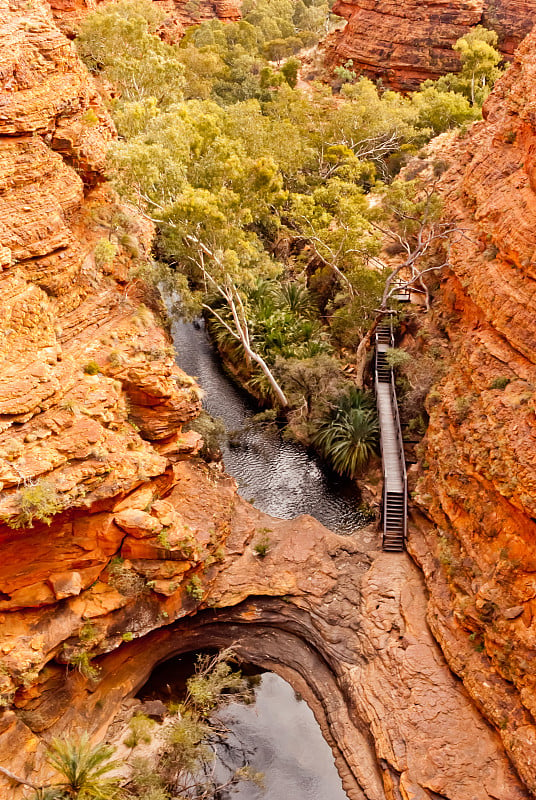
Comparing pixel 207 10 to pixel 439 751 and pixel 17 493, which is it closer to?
pixel 17 493

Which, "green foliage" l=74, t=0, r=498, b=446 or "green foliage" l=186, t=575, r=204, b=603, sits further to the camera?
"green foliage" l=74, t=0, r=498, b=446

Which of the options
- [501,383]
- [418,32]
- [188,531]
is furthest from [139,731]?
[418,32]

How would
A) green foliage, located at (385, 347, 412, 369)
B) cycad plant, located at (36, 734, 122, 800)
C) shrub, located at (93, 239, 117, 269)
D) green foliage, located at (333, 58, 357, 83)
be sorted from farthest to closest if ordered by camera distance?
green foliage, located at (333, 58, 357, 83), green foliage, located at (385, 347, 412, 369), shrub, located at (93, 239, 117, 269), cycad plant, located at (36, 734, 122, 800)

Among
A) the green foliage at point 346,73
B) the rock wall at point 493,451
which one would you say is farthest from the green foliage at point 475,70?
the rock wall at point 493,451

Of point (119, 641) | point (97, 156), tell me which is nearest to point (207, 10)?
point (97, 156)

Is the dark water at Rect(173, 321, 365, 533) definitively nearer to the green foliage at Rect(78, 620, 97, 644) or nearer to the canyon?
the canyon

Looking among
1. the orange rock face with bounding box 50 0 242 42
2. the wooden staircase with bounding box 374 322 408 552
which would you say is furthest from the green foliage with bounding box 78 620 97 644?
the orange rock face with bounding box 50 0 242 42
